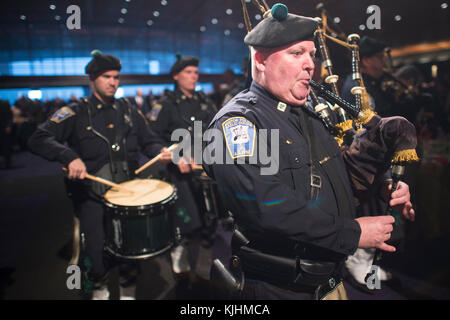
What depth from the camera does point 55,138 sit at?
276cm

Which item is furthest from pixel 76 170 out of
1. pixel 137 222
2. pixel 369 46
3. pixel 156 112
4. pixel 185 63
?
pixel 369 46

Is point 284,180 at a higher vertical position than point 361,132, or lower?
lower

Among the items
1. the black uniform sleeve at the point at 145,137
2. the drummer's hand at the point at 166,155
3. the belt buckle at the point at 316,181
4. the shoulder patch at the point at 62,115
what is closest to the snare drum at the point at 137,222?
the drummer's hand at the point at 166,155

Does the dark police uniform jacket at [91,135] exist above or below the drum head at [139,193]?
above

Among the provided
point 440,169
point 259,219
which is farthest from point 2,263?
point 440,169

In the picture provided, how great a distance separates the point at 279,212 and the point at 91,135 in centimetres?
238

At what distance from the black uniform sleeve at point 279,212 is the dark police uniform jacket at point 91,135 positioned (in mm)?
2054

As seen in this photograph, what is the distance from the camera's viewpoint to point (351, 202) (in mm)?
1380

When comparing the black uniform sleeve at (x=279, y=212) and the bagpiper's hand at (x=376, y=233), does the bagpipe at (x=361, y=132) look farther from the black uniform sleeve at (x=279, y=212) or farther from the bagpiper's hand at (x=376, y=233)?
the black uniform sleeve at (x=279, y=212)

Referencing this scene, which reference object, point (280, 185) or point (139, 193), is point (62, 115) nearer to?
point (139, 193)

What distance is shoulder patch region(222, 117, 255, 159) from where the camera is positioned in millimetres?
1165

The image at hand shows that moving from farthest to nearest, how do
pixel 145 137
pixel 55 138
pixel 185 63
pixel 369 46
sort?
1. pixel 185 63
2. pixel 145 137
3. pixel 55 138
4. pixel 369 46

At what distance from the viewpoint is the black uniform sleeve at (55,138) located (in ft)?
8.60

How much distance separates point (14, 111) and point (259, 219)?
1088cm
